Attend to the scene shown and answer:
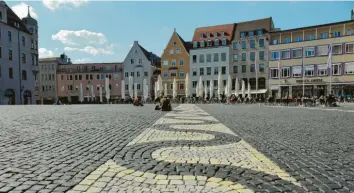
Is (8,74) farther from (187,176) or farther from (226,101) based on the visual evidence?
(187,176)

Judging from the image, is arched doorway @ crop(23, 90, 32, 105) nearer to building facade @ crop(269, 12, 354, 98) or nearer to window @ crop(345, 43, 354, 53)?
building facade @ crop(269, 12, 354, 98)

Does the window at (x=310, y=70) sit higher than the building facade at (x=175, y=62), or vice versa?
the building facade at (x=175, y=62)

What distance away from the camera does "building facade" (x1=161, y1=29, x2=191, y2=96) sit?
74.1 metres

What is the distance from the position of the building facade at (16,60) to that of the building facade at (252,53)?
42.7 meters

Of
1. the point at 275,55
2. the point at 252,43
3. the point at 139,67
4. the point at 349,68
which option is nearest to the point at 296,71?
the point at 275,55

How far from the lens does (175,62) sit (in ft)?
247

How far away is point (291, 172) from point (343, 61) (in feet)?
178

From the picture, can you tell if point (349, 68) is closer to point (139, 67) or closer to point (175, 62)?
point (175, 62)

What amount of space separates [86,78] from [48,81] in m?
13.4

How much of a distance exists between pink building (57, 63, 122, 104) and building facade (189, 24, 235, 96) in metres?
23.4

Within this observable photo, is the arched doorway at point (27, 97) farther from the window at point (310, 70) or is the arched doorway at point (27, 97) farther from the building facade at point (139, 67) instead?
the window at point (310, 70)

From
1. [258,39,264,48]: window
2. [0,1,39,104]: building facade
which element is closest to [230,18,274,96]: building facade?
[258,39,264,48]: window

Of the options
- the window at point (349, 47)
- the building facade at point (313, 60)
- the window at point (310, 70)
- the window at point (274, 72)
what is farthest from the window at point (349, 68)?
the window at point (274, 72)

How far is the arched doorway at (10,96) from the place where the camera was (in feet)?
171
